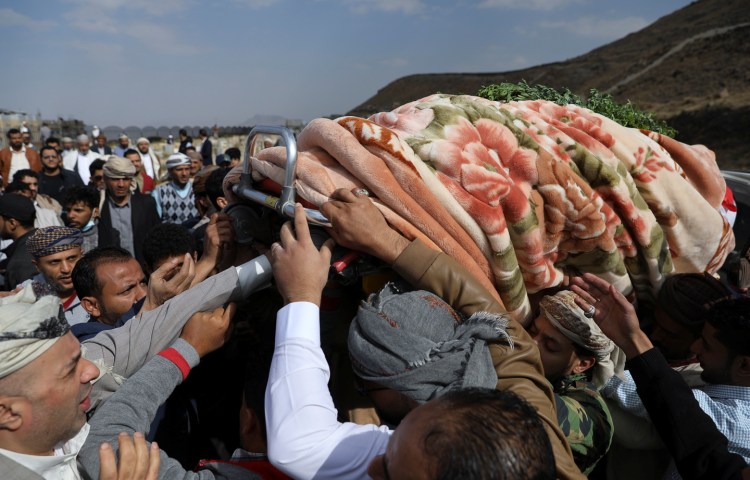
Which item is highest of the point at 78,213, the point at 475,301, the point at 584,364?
the point at 475,301

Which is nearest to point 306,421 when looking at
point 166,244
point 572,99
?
point 166,244

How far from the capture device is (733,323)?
1.93 metres

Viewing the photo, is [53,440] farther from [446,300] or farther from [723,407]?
[723,407]

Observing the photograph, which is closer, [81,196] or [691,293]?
[691,293]

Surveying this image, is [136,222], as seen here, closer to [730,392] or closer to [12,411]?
[12,411]

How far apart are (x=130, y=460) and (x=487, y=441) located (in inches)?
36.6

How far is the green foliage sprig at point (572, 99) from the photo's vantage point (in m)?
2.64

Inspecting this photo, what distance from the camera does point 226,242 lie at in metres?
2.16

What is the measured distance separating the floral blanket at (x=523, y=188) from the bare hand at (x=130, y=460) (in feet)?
2.78

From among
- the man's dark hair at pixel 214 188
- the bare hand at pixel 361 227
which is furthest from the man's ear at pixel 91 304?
the man's dark hair at pixel 214 188

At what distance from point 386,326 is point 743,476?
1.15 metres

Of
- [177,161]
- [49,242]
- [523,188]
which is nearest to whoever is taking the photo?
[523,188]

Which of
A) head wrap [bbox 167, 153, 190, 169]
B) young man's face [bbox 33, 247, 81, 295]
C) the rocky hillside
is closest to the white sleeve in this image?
young man's face [bbox 33, 247, 81, 295]

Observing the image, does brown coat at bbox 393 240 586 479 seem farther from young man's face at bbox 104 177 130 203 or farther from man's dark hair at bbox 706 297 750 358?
young man's face at bbox 104 177 130 203
